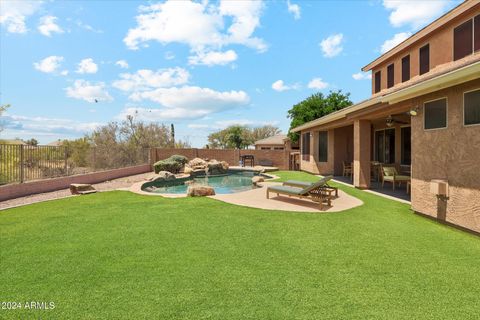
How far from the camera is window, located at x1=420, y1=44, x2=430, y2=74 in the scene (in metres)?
12.1

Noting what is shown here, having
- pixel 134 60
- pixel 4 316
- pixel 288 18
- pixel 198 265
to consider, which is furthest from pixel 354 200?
pixel 134 60

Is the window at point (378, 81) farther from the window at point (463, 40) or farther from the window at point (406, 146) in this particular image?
the window at point (463, 40)

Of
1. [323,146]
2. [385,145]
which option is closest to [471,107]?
[385,145]

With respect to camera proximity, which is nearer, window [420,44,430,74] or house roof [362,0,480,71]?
house roof [362,0,480,71]

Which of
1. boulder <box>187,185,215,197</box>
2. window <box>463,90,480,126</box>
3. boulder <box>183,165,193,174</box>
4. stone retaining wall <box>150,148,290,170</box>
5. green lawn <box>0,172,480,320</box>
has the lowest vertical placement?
green lawn <box>0,172,480,320</box>

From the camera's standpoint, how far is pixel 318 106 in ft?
107

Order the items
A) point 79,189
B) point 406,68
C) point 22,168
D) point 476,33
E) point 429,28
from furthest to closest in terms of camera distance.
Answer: point 406,68, point 429,28, point 79,189, point 22,168, point 476,33

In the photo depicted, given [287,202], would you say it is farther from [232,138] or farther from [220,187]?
[232,138]

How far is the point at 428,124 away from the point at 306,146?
43.1 ft

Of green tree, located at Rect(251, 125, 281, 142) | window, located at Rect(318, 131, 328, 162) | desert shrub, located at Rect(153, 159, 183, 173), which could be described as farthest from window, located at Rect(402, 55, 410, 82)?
green tree, located at Rect(251, 125, 281, 142)

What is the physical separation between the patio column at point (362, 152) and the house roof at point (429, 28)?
205 inches

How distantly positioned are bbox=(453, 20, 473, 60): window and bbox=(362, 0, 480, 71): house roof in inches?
21.4

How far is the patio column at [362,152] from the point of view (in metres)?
11.4

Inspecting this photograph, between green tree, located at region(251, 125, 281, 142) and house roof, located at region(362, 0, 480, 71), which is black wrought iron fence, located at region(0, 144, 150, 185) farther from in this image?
green tree, located at region(251, 125, 281, 142)
